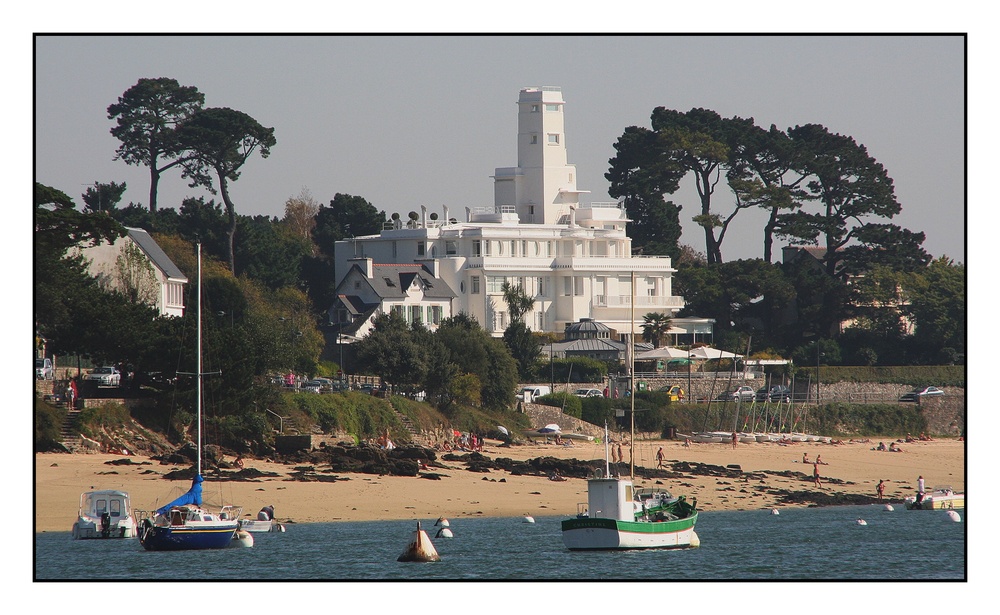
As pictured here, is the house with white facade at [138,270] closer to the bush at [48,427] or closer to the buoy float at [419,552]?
the bush at [48,427]

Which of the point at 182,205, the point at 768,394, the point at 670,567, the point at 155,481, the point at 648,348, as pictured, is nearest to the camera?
the point at 670,567

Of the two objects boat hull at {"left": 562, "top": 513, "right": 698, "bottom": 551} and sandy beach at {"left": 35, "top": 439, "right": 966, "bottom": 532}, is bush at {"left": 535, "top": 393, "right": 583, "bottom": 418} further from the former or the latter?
boat hull at {"left": 562, "top": 513, "right": 698, "bottom": 551}

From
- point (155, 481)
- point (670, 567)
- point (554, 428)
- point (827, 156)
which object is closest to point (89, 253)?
Result: point (554, 428)

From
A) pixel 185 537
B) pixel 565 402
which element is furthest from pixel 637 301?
pixel 185 537

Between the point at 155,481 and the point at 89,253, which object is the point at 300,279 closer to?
the point at 89,253

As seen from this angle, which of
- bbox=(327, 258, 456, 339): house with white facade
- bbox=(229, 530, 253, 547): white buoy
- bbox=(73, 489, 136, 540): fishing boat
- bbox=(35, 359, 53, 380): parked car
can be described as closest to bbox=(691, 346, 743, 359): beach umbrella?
bbox=(327, 258, 456, 339): house with white facade

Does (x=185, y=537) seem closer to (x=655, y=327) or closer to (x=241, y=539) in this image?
(x=241, y=539)
